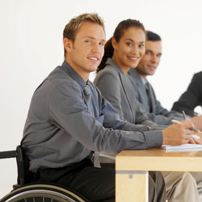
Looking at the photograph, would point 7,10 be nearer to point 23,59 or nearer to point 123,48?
point 23,59

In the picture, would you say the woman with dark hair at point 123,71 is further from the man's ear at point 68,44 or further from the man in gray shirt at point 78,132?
the man's ear at point 68,44

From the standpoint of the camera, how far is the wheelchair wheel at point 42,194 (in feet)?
5.75

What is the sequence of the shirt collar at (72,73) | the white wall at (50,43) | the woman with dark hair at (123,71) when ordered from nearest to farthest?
the shirt collar at (72,73) → the woman with dark hair at (123,71) → the white wall at (50,43)

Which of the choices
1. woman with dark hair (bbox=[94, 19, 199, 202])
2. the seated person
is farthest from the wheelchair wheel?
the seated person

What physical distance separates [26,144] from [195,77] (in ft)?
4.64

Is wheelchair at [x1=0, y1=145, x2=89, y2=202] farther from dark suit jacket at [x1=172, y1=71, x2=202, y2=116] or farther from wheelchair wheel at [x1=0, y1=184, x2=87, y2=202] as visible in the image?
dark suit jacket at [x1=172, y1=71, x2=202, y2=116]

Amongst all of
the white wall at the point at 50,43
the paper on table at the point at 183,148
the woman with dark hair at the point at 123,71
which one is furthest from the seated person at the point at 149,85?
the white wall at the point at 50,43

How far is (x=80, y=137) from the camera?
5.88 feet

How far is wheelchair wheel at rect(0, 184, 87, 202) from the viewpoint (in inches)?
69.1

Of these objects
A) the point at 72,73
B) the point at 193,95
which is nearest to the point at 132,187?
the point at 72,73

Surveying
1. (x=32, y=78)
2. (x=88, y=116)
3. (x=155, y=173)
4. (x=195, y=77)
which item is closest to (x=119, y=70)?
(x=195, y=77)

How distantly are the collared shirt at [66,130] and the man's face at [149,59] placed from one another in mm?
1268

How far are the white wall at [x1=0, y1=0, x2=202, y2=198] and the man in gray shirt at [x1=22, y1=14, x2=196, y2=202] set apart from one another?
2.33 m

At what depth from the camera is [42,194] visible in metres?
1.77
